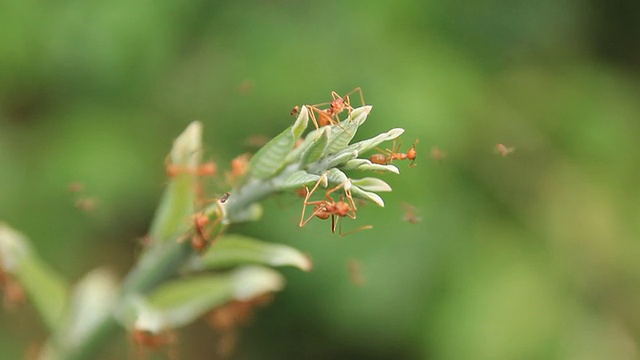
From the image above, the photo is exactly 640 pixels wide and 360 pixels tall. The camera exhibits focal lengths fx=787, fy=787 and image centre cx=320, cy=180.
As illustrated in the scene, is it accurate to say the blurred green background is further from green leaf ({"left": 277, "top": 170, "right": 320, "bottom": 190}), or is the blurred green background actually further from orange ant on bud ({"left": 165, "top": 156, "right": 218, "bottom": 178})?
green leaf ({"left": 277, "top": 170, "right": 320, "bottom": 190})

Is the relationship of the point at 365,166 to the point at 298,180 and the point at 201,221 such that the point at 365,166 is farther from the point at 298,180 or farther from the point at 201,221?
the point at 201,221

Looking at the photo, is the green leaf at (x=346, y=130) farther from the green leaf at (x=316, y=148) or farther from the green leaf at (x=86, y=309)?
the green leaf at (x=86, y=309)

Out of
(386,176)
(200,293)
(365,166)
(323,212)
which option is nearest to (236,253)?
(200,293)

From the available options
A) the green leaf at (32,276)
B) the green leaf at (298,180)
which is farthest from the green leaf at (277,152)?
the green leaf at (32,276)

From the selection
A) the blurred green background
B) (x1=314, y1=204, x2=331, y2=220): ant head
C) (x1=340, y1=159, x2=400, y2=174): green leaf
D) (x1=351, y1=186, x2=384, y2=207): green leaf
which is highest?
the blurred green background

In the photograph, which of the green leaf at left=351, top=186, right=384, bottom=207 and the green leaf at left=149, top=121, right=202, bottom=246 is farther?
the green leaf at left=149, top=121, right=202, bottom=246

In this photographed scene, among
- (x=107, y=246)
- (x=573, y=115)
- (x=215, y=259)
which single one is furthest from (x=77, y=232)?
(x=573, y=115)

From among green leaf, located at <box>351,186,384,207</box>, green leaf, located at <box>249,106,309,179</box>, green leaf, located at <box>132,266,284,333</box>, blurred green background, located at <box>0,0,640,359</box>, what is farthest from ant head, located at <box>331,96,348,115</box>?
blurred green background, located at <box>0,0,640,359</box>
